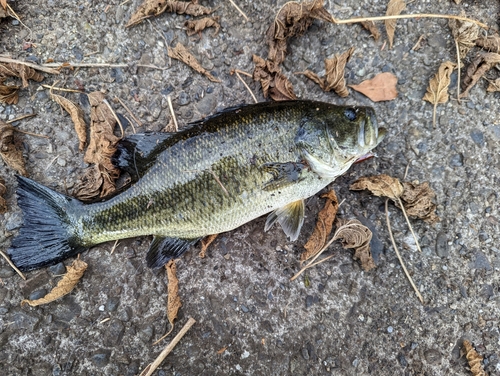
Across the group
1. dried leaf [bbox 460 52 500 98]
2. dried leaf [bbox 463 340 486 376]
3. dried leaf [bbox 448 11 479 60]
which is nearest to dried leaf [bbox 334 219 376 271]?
dried leaf [bbox 463 340 486 376]

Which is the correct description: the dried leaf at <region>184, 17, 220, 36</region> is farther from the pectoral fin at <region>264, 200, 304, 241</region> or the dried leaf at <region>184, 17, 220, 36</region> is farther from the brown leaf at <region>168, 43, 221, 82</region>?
the pectoral fin at <region>264, 200, 304, 241</region>

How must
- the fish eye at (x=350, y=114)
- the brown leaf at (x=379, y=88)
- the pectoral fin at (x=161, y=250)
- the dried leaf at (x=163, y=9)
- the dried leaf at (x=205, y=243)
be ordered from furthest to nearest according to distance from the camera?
the brown leaf at (x=379, y=88), the dried leaf at (x=163, y=9), the dried leaf at (x=205, y=243), the pectoral fin at (x=161, y=250), the fish eye at (x=350, y=114)

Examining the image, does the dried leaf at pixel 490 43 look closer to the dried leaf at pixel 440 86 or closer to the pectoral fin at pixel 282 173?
the dried leaf at pixel 440 86

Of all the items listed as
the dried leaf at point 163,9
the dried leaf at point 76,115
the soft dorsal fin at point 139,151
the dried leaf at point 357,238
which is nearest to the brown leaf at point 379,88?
the dried leaf at point 357,238

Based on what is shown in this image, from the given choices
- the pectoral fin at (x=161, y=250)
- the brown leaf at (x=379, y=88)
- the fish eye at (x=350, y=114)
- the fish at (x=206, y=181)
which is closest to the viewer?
the fish at (x=206, y=181)

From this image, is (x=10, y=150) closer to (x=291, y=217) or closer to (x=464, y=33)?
(x=291, y=217)

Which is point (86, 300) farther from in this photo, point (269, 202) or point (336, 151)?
point (336, 151)
